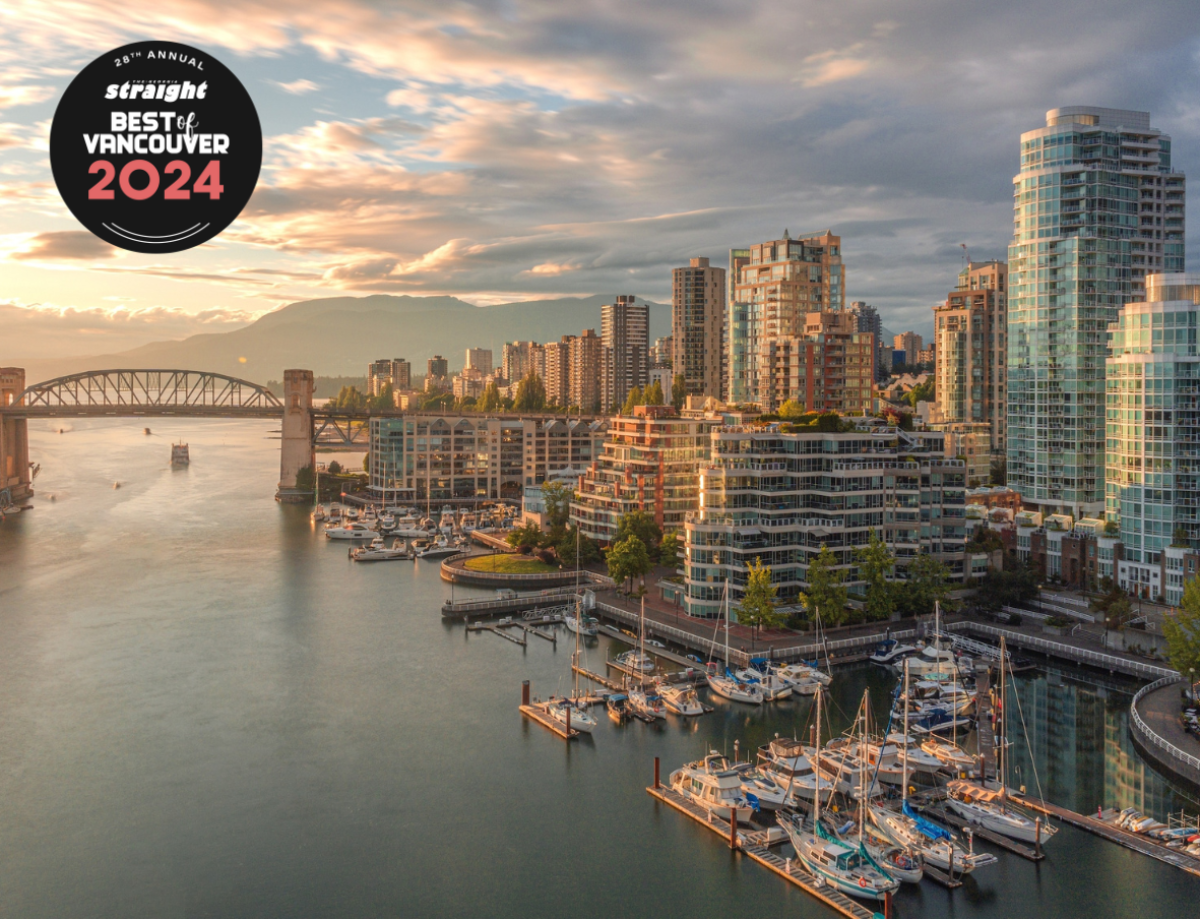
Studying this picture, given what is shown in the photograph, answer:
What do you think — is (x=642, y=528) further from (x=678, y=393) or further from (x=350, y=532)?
(x=678, y=393)

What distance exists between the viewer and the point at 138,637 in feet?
120

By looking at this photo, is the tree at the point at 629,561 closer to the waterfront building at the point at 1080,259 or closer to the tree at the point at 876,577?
the tree at the point at 876,577

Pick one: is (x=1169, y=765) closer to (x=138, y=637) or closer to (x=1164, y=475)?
(x=1164, y=475)

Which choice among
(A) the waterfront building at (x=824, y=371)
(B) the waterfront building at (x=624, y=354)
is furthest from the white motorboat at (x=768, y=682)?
(B) the waterfront building at (x=624, y=354)

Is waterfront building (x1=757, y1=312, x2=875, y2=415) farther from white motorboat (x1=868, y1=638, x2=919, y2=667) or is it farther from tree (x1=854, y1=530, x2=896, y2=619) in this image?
white motorboat (x1=868, y1=638, x2=919, y2=667)

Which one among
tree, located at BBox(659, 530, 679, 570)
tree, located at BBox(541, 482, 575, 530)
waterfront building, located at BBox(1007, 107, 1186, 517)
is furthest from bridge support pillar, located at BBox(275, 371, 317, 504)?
waterfront building, located at BBox(1007, 107, 1186, 517)

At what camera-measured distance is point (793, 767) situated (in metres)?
22.3

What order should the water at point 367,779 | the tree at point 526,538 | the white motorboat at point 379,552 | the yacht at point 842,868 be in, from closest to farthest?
the yacht at point 842,868, the water at point 367,779, the tree at point 526,538, the white motorboat at point 379,552

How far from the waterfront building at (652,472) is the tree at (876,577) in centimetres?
1272

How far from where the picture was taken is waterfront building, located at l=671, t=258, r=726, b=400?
332ft

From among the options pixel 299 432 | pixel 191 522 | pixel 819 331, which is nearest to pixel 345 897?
pixel 819 331

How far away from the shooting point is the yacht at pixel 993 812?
20031 mm

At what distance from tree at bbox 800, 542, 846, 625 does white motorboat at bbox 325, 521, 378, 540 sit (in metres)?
34.2

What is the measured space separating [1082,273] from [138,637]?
4289 cm
